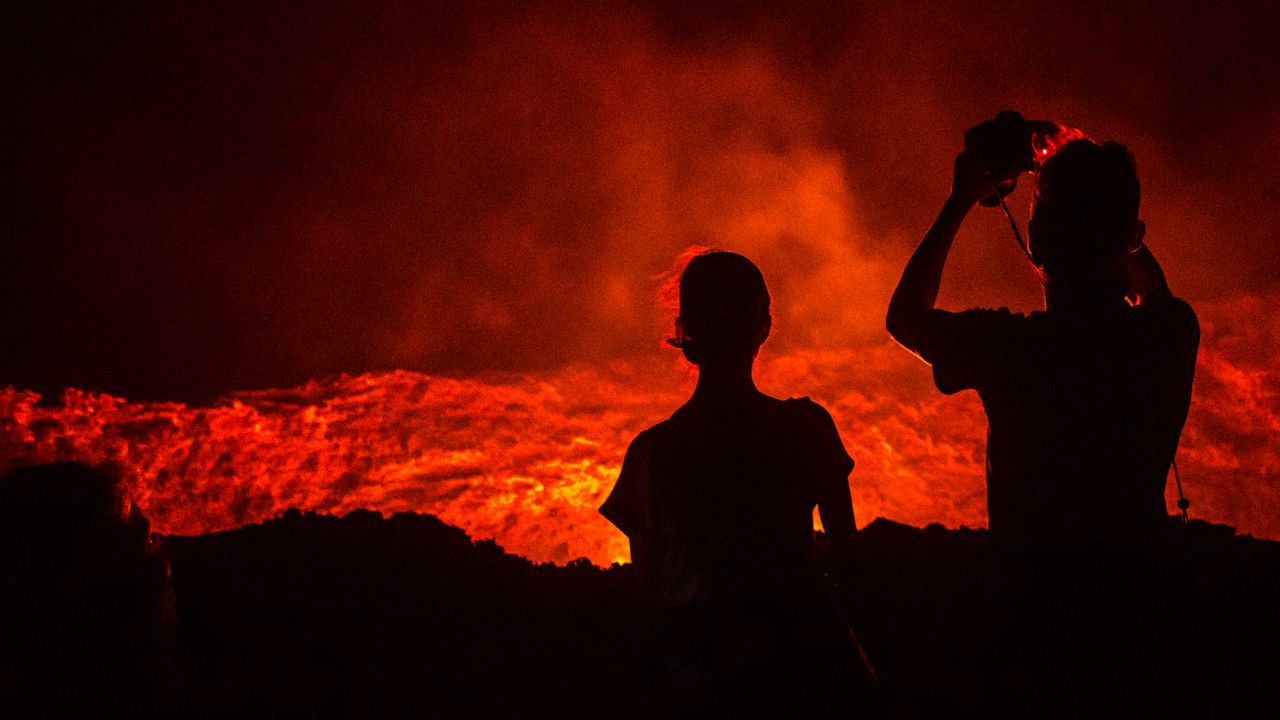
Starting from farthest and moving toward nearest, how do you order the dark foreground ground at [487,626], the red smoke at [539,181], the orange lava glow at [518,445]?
the red smoke at [539,181] → the orange lava glow at [518,445] → the dark foreground ground at [487,626]

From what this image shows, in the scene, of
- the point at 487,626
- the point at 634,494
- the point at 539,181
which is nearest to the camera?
the point at 634,494

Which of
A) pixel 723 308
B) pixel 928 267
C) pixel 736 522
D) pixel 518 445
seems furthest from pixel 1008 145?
pixel 518 445

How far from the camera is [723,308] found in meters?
1.75

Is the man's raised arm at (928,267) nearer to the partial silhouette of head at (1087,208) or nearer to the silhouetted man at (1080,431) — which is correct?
the silhouetted man at (1080,431)

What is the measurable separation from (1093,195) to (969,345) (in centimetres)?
40

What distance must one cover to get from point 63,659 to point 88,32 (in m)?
7.09

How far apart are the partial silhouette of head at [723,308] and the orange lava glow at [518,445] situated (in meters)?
2.37

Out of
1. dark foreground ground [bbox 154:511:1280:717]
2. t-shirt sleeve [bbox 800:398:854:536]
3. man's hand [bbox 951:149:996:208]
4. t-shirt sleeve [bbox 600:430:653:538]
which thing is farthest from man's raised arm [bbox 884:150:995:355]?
dark foreground ground [bbox 154:511:1280:717]

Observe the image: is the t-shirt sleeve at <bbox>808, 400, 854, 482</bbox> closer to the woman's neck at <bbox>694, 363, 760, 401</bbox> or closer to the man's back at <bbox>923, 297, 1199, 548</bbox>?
the woman's neck at <bbox>694, 363, 760, 401</bbox>

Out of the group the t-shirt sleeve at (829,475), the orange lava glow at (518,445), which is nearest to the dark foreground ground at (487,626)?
the t-shirt sleeve at (829,475)

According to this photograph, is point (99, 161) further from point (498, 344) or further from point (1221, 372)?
point (1221, 372)

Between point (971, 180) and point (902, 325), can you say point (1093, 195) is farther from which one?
point (902, 325)

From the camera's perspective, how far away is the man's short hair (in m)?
1.69

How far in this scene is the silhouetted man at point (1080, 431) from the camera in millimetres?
1616
